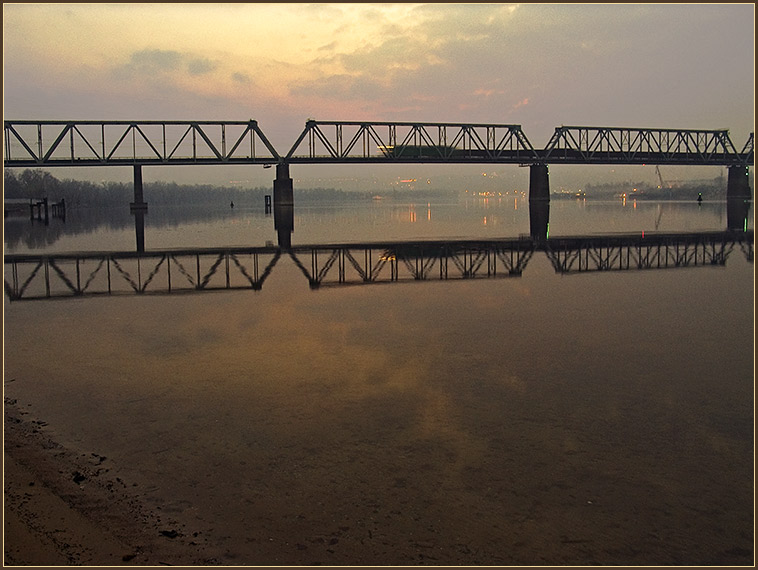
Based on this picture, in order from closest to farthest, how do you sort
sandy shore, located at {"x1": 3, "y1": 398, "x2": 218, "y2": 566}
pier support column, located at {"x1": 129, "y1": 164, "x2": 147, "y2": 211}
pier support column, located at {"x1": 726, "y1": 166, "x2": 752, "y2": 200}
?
1. sandy shore, located at {"x1": 3, "y1": 398, "x2": 218, "y2": 566}
2. pier support column, located at {"x1": 129, "y1": 164, "x2": 147, "y2": 211}
3. pier support column, located at {"x1": 726, "y1": 166, "x2": 752, "y2": 200}

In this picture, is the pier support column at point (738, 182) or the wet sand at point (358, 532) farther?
the pier support column at point (738, 182)

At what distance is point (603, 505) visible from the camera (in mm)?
5391

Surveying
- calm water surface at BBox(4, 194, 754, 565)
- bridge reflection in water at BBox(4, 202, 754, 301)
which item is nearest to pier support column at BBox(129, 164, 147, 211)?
bridge reflection in water at BBox(4, 202, 754, 301)

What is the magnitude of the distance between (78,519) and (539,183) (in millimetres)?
94270

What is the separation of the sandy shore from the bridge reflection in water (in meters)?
12.7

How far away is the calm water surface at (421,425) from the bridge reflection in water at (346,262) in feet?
18.1

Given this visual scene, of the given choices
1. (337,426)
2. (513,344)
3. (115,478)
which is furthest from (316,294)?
(115,478)

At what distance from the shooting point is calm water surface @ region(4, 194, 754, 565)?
5031mm

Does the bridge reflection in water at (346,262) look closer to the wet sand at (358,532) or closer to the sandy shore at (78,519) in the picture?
the sandy shore at (78,519)

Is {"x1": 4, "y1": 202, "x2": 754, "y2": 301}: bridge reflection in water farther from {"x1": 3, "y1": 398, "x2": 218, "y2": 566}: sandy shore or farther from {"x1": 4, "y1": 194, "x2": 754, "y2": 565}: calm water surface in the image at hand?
{"x1": 3, "y1": 398, "x2": 218, "y2": 566}: sandy shore

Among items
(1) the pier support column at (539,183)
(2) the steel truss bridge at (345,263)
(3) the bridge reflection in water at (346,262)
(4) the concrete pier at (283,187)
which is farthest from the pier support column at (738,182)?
(3) the bridge reflection in water at (346,262)

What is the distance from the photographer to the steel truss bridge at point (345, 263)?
65.0 feet

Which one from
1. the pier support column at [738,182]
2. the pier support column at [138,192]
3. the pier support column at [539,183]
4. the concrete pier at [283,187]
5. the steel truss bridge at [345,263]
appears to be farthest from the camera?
the pier support column at [738,182]

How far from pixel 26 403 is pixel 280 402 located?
11.8ft
